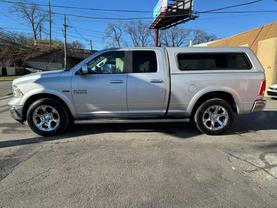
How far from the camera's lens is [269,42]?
15203 millimetres

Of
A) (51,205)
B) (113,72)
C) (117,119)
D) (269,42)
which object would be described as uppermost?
(269,42)

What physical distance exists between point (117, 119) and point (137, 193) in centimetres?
273

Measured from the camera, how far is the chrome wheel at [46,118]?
5.67 metres

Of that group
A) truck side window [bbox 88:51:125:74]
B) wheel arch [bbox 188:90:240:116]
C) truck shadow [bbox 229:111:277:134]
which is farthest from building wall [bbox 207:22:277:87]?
truck side window [bbox 88:51:125:74]

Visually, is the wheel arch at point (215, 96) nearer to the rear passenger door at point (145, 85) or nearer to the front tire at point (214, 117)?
the front tire at point (214, 117)

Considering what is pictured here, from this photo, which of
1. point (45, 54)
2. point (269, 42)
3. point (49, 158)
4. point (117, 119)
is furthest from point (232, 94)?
point (45, 54)

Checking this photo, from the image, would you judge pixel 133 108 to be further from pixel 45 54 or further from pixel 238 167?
pixel 45 54

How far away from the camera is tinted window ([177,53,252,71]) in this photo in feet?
19.1

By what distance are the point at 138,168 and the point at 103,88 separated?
2.24m

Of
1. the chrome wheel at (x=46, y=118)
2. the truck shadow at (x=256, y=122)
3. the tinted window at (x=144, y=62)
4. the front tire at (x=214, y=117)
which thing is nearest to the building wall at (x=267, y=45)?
the truck shadow at (x=256, y=122)

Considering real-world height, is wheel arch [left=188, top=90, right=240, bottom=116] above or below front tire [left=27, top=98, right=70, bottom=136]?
above

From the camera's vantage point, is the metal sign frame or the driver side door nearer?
the driver side door

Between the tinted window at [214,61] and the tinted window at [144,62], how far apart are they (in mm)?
603

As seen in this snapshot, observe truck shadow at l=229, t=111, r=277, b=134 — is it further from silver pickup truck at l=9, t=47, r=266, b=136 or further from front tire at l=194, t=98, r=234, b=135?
silver pickup truck at l=9, t=47, r=266, b=136
